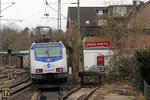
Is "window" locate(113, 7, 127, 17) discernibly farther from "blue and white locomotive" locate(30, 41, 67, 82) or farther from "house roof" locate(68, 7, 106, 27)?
"house roof" locate(68, 7, 106, 27)

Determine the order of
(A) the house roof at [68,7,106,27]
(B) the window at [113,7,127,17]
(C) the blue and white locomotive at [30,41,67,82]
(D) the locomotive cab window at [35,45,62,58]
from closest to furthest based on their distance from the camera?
1. (C) the blue and white locomotive at [30,41,67,82]
2. (D) the locomotive cab window at [35,45,62,58]
3. (B) the window at [113,7,127,17]
4. (A) the house roof at [68,7,106,27]

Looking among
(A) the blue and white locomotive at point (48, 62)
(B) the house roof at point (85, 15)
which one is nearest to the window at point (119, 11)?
(A) the blue and white locomotive at point (48, 62)

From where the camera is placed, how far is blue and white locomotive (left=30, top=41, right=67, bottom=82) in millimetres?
16359

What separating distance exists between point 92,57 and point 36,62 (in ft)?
44.0

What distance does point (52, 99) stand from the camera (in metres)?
13.8

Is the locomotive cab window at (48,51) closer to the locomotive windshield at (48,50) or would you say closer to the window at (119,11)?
the locomotive windshield at (48,50)

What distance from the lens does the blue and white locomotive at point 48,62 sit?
53.7ft

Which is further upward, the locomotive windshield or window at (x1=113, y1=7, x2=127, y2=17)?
window at (x1=113, y1=7, x2=127, y2=17)

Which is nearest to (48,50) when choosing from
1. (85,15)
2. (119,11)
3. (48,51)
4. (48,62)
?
(48,51)

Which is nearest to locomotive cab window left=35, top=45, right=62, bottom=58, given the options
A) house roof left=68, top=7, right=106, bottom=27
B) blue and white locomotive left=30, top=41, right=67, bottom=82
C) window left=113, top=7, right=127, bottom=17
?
blue and white locomotive left=30, top=41, right=67, bottom=82

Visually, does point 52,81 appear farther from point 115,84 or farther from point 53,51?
point 115,84

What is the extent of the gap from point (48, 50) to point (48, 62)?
950 millimetres

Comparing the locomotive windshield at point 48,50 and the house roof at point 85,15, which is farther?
the house roof at point 85,15

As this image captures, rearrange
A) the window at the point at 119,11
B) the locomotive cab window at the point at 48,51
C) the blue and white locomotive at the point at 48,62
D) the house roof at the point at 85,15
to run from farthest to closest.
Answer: the house roof at the point at 85,15, the window at the point at 119,11, the locomotive cab window at the point at 48,51, the blue and white locomotive at the point at 48,62
